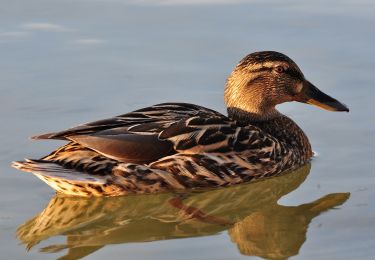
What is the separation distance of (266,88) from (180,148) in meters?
1.42

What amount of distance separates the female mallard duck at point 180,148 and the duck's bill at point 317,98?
0.02 metres

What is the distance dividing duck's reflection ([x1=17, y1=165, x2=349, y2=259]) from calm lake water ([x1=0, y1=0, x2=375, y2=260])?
16mm

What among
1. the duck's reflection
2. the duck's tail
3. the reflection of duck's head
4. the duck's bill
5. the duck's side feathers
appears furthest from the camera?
the duck's bill

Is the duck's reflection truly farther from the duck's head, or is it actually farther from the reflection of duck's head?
the duck's head

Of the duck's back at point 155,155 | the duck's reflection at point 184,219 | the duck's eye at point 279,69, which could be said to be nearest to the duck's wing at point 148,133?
the duck's back at point 155,155

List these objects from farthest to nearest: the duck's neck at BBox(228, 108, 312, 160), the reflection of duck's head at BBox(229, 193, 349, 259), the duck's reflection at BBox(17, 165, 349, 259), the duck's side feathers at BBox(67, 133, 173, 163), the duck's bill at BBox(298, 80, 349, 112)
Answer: the duck's bill at BBox(298, 80, 349, 112) < the duck's neck at BBox(228, 108, 312, 160) < the duck's side feathers at BBox(67, 133, 173, 163) < the duck's reflection at BBox(17, 165, 349, 259) < the reflection of duck's head at BBox(229, 193, 349, 259)

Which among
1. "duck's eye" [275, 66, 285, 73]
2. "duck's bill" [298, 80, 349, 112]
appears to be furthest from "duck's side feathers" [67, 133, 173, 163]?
"duck's bill" [298, 80, 349, 112]

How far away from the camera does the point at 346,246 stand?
7133 millimetres

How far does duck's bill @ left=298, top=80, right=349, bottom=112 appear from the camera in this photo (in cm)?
935

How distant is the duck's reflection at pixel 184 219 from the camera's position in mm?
7367

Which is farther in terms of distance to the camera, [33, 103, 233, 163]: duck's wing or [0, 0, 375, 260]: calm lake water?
[33, 103, 233, 163]: duck's wing

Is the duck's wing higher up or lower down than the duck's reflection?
higher up

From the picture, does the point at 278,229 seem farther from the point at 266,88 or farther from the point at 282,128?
the point at 266,88

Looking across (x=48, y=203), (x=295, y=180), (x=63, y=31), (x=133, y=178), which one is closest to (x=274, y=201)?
(x=295, y=180)
